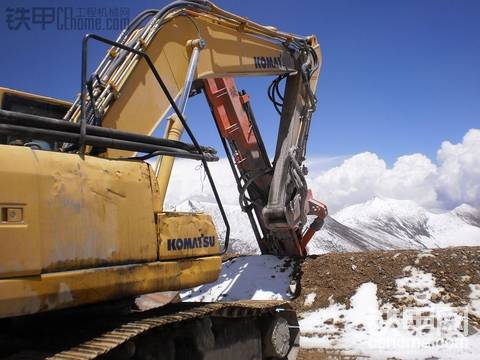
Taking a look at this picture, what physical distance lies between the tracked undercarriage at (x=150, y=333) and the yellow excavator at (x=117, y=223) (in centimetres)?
1

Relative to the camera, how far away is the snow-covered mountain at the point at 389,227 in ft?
82.3

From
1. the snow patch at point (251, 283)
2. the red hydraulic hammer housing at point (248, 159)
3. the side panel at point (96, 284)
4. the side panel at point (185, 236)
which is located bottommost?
the snow patch at point (251, 283)

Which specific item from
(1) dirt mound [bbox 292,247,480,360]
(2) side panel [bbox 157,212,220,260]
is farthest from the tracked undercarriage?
(1) dirt mound [bbox 292,247,480,360]

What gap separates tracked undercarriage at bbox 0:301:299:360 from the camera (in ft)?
10.3

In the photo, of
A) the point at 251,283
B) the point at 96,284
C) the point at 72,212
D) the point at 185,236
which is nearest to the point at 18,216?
the point at 72,212

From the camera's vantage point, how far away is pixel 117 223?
3.32m

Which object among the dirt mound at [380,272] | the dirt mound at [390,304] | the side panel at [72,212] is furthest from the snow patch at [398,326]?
the side panel at [72,212]

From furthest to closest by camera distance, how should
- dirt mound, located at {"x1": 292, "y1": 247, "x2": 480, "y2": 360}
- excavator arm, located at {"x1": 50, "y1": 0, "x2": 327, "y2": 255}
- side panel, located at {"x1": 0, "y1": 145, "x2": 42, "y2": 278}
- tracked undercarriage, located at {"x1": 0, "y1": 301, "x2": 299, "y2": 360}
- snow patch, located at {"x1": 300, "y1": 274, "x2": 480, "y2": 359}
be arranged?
dirt mound, located at {"x1": 292, "y1": 247, "x2": 480, "y2": 360} → snow patch, located at {"x1": 300, "y1": 274, "x2": 480, "y2": 359} → excavator arm, located at {"x1": 50, "y1": 0, "x2": 327, "y2": 255} → tracked undercarriage, located at {"x1": 0, "y1": 301, "x2": 299, "y2": 360} → side panel, located at {"x1": 0, "y1": 145, "x2": 42, "y2": 278}

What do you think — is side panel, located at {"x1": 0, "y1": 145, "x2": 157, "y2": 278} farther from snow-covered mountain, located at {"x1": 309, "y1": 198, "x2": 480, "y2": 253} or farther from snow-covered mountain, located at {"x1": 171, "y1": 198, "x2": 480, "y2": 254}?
snow-covered mountain, located at {"x1": 309, "y1": 198, "x2": 480, "y2": 253}

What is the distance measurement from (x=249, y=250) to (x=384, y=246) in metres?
16.6

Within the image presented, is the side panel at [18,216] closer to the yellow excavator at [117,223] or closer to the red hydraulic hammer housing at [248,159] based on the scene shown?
the yellow excavator at [117,223]

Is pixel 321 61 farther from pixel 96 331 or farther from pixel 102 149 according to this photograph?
pixel 96 331

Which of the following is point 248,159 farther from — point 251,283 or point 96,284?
point 96,284

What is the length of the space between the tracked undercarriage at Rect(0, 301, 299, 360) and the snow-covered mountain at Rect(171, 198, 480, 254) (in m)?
18.3
